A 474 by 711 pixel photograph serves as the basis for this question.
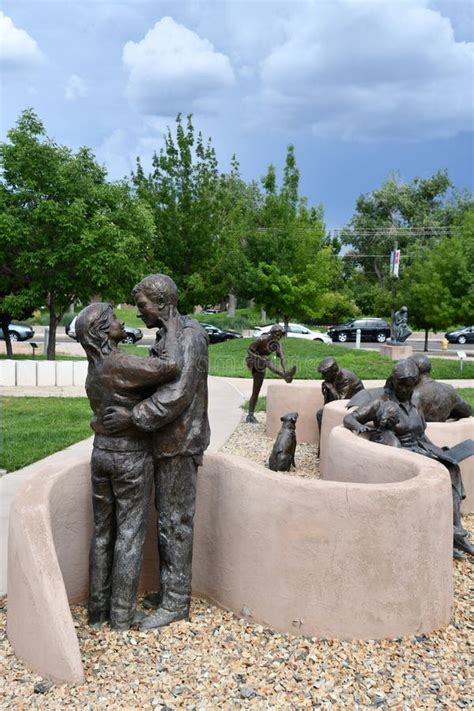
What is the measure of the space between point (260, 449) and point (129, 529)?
5.78 meters

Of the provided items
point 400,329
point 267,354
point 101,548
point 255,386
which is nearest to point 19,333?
point 400,329

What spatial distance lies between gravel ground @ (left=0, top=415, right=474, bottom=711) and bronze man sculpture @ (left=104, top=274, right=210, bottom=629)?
254 mm

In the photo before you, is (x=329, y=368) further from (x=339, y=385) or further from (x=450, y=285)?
(x=450, y=285)

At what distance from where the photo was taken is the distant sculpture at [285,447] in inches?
316

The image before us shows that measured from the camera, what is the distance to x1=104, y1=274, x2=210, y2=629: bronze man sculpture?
3855 mm

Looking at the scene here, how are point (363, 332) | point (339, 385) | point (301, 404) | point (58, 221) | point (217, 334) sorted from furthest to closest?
point (363, 332) → point (217, 334) → point (58, 221) → point (301, 404) → point (339, 385)

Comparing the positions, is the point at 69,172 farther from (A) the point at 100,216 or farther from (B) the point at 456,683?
(B) the point at 456,683

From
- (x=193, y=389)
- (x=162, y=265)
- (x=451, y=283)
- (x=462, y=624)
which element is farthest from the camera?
(x=162, y=265)

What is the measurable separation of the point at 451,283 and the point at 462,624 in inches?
910

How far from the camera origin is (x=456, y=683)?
364cm

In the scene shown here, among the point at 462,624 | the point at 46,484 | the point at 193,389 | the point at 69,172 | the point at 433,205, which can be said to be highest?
the point at 433,205

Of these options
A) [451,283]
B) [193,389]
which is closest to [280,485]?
[193,389]

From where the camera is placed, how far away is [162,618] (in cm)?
415

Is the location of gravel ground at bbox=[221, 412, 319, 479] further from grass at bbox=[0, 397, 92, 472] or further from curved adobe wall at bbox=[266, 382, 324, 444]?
grass at bbox=[0, 397, 92, 472]
